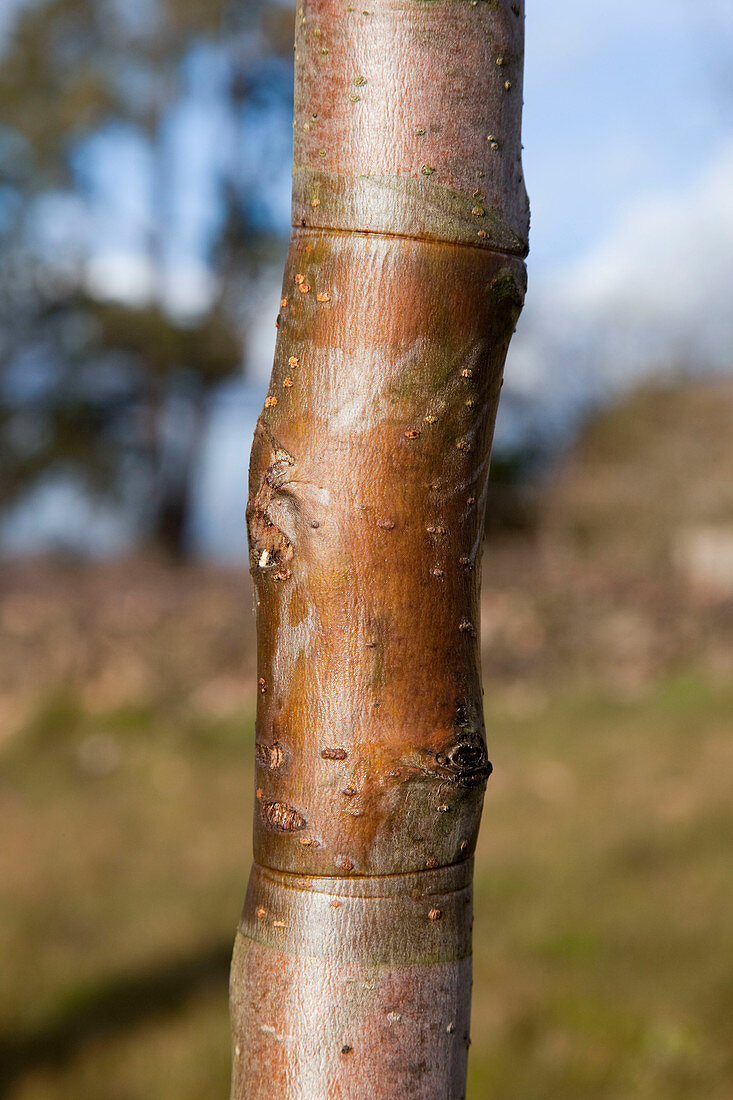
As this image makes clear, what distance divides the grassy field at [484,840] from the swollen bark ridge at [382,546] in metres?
2.53

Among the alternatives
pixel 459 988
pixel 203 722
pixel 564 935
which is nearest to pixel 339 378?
pixel 459 988

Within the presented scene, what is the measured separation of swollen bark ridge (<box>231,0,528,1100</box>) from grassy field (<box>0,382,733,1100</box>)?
2529 millimetres

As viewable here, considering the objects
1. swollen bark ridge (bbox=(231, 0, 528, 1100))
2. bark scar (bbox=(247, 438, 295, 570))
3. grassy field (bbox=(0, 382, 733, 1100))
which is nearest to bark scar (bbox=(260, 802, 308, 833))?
swollen bark ridge (bbox=(231, 0, 528, 1100))

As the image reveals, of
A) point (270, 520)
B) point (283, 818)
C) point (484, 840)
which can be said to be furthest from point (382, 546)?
point (484, 840)

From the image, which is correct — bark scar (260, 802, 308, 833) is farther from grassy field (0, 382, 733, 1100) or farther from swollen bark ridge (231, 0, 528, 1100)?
grassy field (0, 382, 733, 1100)

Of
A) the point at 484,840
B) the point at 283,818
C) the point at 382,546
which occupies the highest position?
the point at 382,546

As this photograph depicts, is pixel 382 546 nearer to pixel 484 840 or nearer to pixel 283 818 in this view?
pixel 283 818

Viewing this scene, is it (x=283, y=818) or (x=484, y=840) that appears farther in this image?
(x=484, y=840)

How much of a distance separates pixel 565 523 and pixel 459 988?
10.9 m

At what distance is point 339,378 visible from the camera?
1.06m

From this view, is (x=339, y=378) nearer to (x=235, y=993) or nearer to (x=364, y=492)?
(x=364, y=492)

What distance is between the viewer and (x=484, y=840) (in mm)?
5094

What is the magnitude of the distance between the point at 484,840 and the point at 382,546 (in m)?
4.31

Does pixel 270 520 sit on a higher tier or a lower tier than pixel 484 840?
higher
